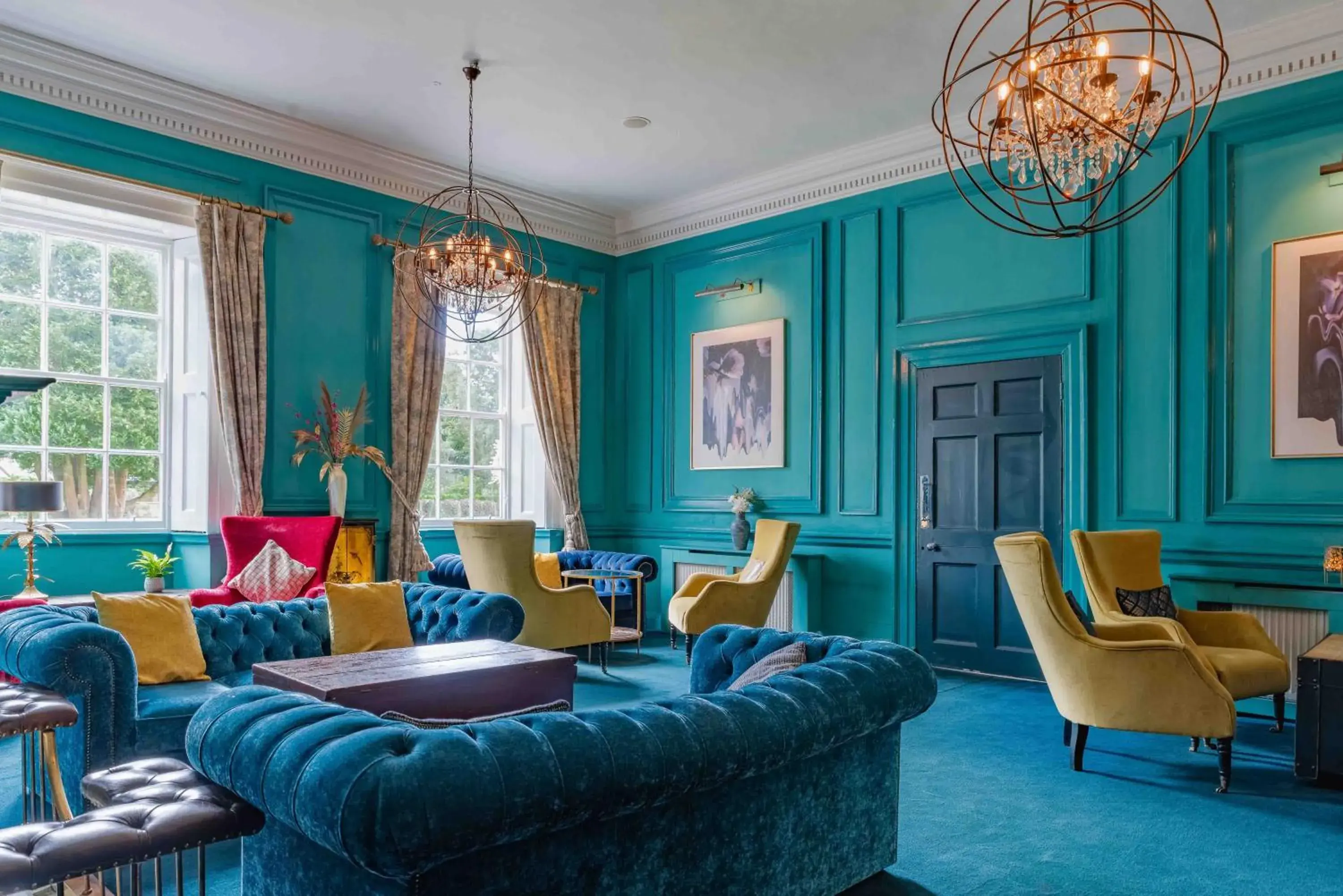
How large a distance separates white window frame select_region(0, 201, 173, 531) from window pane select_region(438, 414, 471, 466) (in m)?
2.08

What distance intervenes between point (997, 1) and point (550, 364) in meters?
4.34

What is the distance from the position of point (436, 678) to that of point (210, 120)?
4.25m

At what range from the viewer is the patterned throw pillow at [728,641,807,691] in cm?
280

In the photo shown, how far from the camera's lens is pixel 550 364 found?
25.9ft

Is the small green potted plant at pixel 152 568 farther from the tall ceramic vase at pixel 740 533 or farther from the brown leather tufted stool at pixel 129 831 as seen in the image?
A: the tall ceramic vase at pixel 740 533

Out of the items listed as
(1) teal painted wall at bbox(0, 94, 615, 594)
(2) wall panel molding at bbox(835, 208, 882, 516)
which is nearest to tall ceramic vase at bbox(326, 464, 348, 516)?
(1) teal painted wall at bbox(0, 94, 615, 594)

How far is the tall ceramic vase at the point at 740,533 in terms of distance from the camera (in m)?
7.22

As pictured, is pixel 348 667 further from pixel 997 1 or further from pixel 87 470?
pixel 997 1

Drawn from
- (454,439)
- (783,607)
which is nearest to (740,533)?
(783,607)

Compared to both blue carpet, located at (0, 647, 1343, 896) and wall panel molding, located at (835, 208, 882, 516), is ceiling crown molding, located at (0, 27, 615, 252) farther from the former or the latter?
blue carpet, located at (0, 647, 1343, 896)

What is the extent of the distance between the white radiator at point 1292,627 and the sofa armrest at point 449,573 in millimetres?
4617

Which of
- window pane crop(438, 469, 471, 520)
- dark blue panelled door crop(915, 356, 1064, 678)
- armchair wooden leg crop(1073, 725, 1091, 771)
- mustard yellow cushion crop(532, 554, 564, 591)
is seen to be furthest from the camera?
window pane crop(438, 469, 471, 520)

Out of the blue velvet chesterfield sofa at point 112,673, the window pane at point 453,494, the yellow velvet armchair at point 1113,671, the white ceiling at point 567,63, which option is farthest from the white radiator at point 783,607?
the blue velvet chesterfield sofa at point 112,673

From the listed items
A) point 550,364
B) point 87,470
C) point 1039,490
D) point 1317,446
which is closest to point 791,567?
point 1039,490
